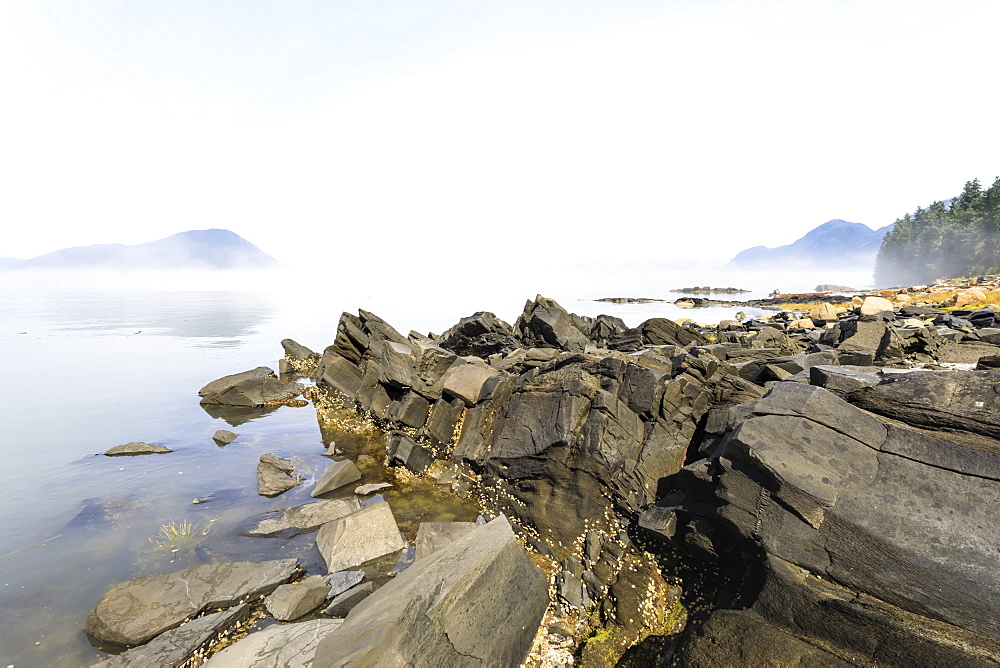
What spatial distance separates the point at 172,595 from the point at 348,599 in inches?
145

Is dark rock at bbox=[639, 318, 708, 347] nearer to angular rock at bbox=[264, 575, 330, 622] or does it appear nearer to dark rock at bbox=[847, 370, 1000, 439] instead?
dark rock at bbox=[847, 370, 1000, 439]

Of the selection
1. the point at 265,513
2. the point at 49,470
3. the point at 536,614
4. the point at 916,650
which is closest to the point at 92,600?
the point at 265,513

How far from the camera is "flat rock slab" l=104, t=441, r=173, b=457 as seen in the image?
672 inches

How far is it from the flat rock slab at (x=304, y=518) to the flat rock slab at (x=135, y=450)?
911 cm

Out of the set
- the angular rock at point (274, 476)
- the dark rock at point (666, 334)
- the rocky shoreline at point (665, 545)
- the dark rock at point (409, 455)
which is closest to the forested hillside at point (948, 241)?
the dark rock at point (666, 334)

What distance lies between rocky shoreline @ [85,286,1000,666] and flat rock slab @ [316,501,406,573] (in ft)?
0.17

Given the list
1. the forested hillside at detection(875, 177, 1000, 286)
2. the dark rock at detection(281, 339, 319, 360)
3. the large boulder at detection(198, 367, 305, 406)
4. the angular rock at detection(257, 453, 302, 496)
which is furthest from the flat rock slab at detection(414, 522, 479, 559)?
the forested hillside at detection(875, 177, 1000, 286)

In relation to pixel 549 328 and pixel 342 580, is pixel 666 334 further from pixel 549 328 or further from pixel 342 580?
pixel 342 580

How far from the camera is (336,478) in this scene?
1409 cm

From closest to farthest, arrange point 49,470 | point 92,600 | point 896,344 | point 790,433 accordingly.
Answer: point 790,433, point 92,600, point 49,470, point 896,344

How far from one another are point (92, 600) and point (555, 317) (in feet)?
80.9

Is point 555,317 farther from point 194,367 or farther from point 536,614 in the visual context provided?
point 194,367

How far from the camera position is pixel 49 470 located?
15531 mm

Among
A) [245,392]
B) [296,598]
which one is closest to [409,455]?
[296,598]
